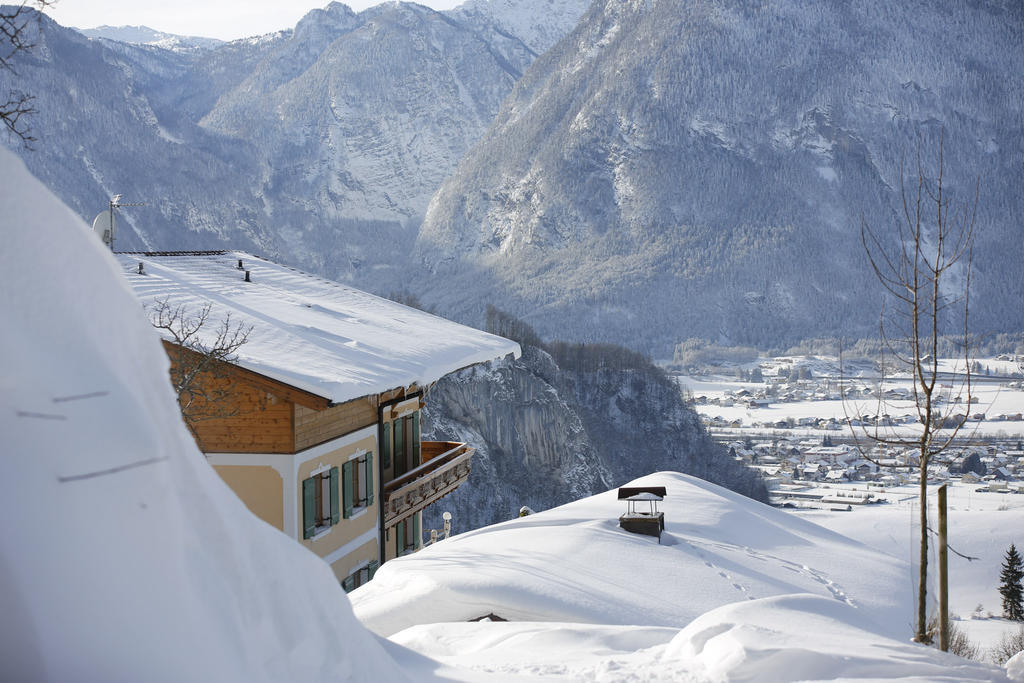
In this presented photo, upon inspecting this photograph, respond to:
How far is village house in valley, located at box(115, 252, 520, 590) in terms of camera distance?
40.8 ft

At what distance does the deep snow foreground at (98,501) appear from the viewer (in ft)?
8.28

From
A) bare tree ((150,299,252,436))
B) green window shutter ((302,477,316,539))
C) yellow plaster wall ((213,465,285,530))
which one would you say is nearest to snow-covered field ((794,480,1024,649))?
green window shutter ((302,477,316,539))

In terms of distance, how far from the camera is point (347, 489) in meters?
14.4

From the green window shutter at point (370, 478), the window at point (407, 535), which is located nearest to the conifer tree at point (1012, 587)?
the window at point (407, 535)

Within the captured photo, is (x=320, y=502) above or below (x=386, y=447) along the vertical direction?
below

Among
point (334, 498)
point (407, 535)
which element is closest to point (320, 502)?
point (334, 498)

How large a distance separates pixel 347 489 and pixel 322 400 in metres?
3.09

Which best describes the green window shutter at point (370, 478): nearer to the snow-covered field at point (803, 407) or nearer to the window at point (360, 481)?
the window at point (360, 481)

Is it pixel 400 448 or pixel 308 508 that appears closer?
pixel 308 508

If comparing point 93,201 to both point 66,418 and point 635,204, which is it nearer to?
point 635,204

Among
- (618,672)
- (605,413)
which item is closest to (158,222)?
(605,413)

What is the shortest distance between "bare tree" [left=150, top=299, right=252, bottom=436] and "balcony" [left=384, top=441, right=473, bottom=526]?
4186 mm

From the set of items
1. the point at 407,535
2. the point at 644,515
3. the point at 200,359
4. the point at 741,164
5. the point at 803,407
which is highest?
the point at 741,164

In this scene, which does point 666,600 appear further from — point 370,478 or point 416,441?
point 416,441
